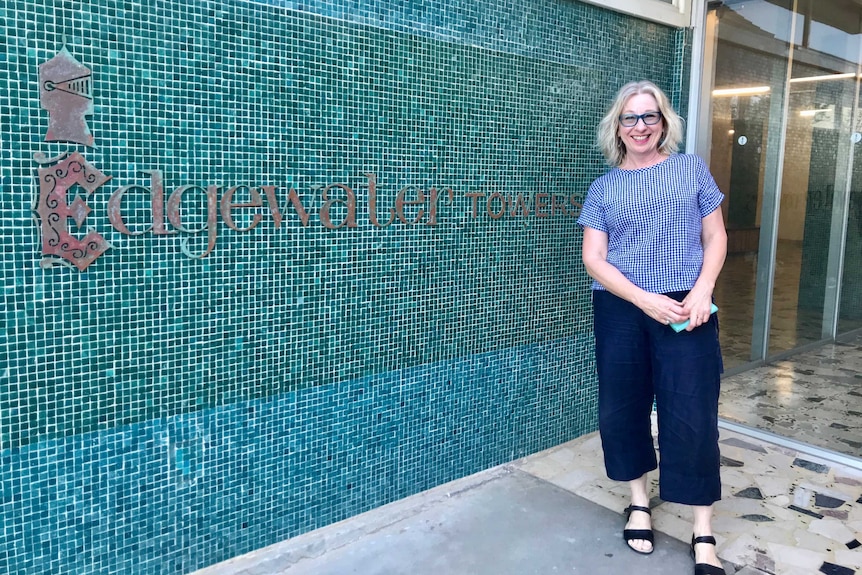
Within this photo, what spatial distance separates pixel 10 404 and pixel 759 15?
16.0 ft

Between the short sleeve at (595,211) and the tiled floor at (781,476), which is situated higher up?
the short sleeve at (595,211)

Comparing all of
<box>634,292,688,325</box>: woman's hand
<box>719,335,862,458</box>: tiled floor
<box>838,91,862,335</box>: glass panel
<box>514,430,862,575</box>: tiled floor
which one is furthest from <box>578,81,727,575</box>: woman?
<box>838,91,862,335</box>: glass panel

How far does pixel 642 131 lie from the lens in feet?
8.75

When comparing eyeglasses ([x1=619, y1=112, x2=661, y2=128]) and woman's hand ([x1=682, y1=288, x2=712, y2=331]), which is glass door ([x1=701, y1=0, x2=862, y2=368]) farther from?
woman's hand ([x1=682, y1=288, x2=712, y2=331])

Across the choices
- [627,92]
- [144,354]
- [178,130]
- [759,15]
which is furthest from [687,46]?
[144,354]

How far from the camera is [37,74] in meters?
2.12

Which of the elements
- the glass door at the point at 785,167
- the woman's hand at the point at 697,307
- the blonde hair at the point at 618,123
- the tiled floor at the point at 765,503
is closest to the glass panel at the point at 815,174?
the glass door at the point at 785,167

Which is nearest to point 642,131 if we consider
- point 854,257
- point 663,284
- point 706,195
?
point 706,195

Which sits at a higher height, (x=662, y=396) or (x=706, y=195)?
(x=706, y=195)

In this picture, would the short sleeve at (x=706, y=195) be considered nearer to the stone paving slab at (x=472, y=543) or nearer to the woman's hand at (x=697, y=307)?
the woman's hand at (x=697, y=307)

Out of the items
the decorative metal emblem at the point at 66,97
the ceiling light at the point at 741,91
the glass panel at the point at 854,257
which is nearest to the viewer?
the decorative metal emblem at the point at 66,97

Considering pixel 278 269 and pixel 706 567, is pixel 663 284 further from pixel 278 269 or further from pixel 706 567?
pixel 278 269

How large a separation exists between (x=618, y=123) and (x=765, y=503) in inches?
75.5

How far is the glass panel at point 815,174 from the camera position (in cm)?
495
